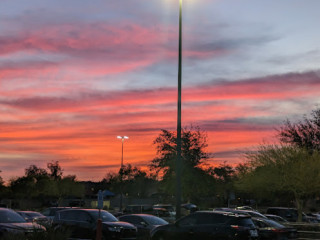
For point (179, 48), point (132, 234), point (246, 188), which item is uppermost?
point (179, 48)

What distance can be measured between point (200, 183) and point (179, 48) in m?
34.8

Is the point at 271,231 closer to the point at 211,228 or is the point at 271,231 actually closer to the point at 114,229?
the point at 211,228

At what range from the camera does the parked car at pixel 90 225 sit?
72.6 ft

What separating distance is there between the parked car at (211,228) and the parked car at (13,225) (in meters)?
5.56

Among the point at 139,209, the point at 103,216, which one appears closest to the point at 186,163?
the point at 139,209

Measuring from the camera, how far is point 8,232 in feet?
63.0

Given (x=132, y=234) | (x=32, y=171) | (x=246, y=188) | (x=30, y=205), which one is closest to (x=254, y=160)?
(x=246, y=188)

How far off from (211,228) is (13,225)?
308 inches

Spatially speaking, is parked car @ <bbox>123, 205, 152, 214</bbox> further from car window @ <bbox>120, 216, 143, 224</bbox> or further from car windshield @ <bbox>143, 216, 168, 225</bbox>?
car windshield @ <bbox>143, 216, 168, 225</bbox>

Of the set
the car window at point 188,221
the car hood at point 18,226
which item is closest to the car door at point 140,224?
the car window at point 188,221

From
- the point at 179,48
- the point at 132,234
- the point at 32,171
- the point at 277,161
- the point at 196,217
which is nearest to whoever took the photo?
the point at 196,217

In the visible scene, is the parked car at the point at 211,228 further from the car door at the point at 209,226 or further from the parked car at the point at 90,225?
the parked car at the point at 90,225

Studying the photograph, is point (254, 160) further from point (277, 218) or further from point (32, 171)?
point (32, 171)

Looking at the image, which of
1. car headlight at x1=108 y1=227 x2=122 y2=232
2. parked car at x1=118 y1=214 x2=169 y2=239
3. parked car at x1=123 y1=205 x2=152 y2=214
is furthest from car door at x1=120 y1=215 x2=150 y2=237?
parked car at x1=123 y1=205 x2=152 y2=214
